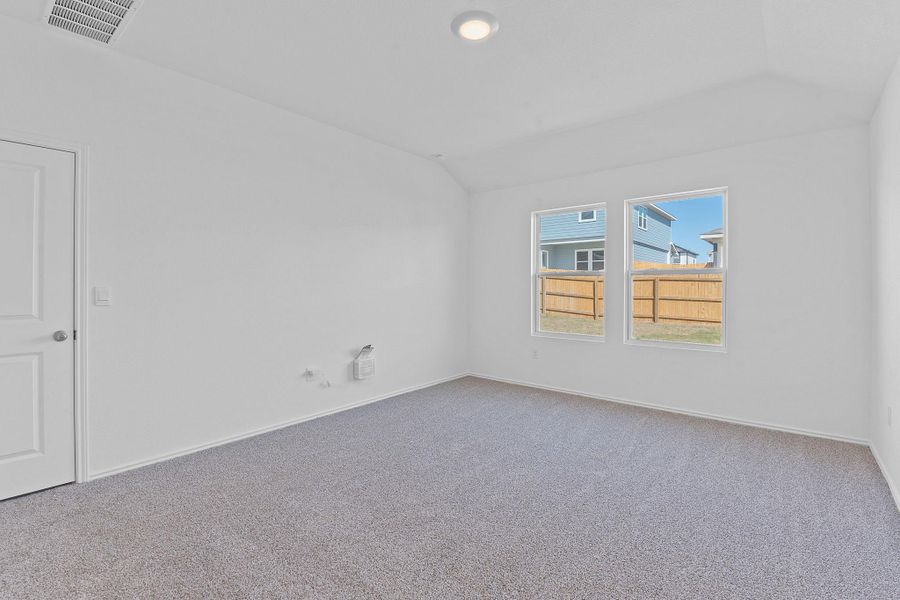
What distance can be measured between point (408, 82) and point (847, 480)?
391 cm

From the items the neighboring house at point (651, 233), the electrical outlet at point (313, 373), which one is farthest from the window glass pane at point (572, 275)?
the electrical outlet at point (313, 373)

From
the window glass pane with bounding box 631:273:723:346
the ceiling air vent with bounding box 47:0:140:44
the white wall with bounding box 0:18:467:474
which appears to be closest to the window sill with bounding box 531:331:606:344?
the window glass pane with bounding box 631:273:723:346

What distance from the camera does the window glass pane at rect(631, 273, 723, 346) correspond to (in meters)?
4.06

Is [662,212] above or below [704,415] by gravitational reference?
above

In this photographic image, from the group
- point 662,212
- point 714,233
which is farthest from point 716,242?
point 662,212

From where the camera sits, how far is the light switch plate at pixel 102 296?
107 inches

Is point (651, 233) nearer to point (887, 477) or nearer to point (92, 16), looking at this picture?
point (887, 477)

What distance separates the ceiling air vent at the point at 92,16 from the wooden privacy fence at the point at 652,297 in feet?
14.1

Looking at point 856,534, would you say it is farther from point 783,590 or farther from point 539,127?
point 539,127

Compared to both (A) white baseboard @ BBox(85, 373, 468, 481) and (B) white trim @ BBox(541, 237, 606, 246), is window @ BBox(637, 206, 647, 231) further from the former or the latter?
(A) white baseboard @ BBox(85, 373, 468, 481)

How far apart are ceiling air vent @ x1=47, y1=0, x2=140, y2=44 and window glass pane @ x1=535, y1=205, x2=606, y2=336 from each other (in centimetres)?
411

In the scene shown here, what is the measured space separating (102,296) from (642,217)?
181 inches

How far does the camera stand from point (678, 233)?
424 cm

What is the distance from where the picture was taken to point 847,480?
8.78 feet
